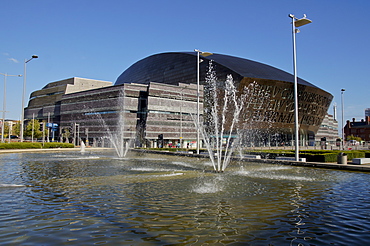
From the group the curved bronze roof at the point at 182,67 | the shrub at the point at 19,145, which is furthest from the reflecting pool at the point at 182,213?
the curved bronze roof at the point at 182,67

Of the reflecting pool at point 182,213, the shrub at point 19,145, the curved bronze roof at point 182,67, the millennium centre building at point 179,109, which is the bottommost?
the reflecting pool at point 182,213

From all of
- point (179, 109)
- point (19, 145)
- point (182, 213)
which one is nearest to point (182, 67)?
point (179, 109)

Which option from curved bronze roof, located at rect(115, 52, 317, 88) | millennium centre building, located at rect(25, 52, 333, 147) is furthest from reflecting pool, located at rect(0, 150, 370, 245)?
curved bronze roof, located at rect(115, 52, 317, 88)

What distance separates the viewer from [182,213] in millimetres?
8320

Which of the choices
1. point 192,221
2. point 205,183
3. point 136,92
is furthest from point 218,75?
point 192,221

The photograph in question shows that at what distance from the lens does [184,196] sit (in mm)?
10680

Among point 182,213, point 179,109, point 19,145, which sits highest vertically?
point 179,109

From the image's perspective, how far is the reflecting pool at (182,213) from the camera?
636 cm

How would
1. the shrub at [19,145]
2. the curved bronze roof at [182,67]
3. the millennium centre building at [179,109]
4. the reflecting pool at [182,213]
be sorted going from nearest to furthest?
the reflecting pool at [182,213] < the shrub at [19,145] < the millennium centre building at [179,109] < the curved bronze roof at [182,67]

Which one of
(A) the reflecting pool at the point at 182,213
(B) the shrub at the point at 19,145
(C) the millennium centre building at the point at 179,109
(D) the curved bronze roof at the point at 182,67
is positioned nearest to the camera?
(A) the reflecting pool at the point at 182,213

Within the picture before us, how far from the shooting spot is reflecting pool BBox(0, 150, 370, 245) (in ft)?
20.9

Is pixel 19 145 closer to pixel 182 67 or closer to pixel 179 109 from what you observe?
pixel 179 109

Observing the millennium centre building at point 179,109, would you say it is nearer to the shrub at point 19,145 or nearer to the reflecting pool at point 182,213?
the shrub at point 19,145

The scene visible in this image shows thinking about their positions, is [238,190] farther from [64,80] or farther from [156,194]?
[64,80]
